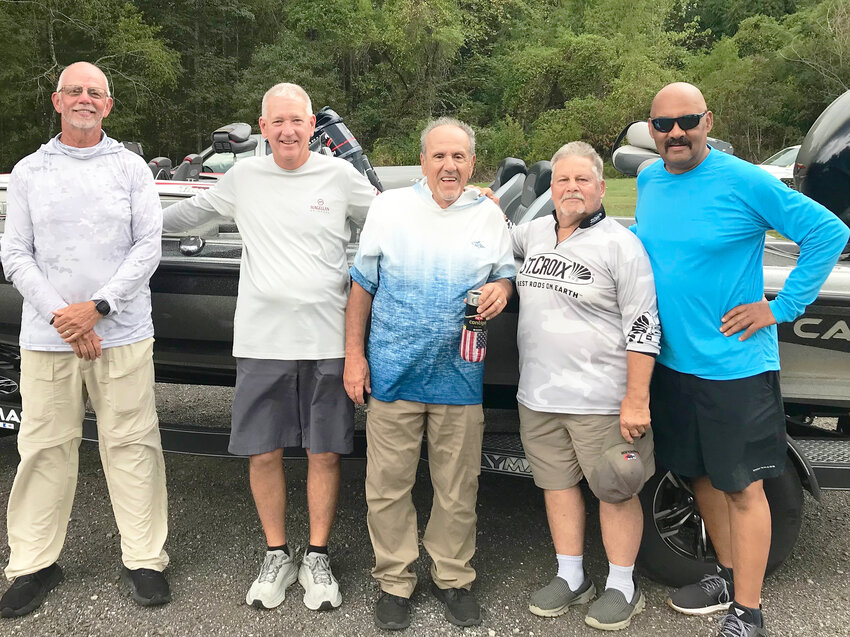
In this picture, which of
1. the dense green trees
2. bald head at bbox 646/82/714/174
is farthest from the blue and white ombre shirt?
the dense green trees

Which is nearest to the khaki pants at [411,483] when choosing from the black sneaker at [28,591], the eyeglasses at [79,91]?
the black sneaker at [28,591]

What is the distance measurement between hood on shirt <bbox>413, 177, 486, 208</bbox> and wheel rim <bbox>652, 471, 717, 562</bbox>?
117cm

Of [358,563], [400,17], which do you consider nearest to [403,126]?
[400,17]

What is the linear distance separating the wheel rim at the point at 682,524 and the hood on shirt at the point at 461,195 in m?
1.17

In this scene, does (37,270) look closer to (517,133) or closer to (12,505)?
(12,505)

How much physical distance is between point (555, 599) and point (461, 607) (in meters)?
0.31

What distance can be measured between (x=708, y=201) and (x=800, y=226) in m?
0.25

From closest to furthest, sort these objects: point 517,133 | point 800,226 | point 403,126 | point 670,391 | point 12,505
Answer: point 800,226 < point 670,391 < point 12,505 < point 517,133 < point 403,126

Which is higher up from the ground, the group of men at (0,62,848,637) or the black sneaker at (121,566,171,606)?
the group of men at (0,62,848,637)

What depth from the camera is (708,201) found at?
2146 millimetres

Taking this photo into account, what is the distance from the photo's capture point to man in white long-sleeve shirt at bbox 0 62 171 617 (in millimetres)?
2314

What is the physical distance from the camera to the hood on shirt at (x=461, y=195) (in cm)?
227

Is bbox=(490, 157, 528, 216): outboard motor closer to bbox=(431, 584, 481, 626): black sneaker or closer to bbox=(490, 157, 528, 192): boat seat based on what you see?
bbox=(490, 157, 528, 192): boat seat

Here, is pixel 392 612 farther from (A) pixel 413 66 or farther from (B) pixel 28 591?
(A) pixel 413 66
